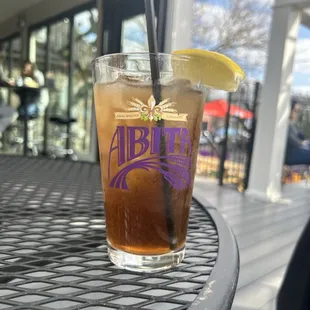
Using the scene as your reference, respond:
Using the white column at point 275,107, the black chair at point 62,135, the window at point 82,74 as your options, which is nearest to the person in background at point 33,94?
the black chair at point 62,135

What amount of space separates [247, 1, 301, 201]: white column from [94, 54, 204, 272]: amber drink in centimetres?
386

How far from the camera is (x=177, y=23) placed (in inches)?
87.0

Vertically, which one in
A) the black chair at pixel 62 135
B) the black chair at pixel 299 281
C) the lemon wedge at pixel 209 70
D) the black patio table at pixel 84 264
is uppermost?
the lemon wedge at pixel 209 70

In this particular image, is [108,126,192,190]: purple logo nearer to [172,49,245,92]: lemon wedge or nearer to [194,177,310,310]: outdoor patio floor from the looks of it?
[172,49,245,92]: lemon wedge

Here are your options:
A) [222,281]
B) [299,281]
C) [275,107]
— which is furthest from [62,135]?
[222,281]

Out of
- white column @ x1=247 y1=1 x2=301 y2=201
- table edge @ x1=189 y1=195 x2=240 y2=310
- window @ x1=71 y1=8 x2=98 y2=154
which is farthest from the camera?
window @ x1=71 y1=8 x2=98 y2=154

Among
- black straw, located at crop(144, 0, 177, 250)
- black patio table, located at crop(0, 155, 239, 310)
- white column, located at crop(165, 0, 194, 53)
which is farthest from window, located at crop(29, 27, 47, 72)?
black straw, located at crop(144, 0, 177, 250)

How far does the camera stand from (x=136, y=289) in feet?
1.30

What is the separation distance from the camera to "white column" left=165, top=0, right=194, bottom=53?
86.2 inches

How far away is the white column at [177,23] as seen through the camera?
2.19 m

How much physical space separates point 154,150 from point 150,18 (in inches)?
6.9

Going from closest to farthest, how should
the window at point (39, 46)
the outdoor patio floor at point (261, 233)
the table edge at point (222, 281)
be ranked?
the table edge at point (222, 281)
the outdoor patio floor at point (261, 233)
the window at point (39, 46)

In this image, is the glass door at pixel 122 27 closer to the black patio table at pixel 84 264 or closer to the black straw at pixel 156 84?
the black patio table at pixel 84 264

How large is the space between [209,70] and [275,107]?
3.84m
